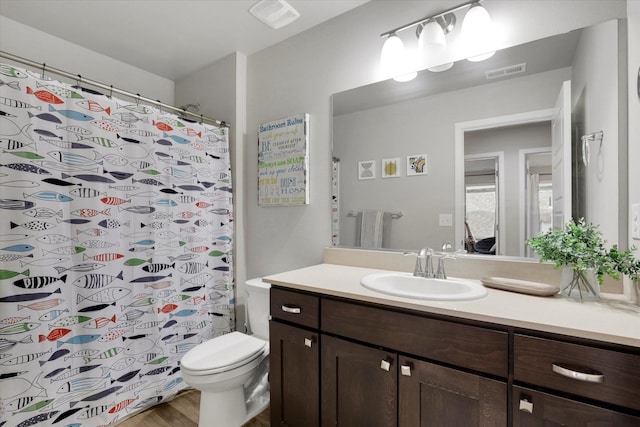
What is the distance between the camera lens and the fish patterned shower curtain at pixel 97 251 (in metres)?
1.38

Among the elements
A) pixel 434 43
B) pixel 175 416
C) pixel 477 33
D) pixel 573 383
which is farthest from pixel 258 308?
pixel 477 33

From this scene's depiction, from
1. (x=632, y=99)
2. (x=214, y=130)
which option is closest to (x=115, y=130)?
(x=214, y=130)

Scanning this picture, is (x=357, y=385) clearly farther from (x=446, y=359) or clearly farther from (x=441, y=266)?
(x=441, y=266)

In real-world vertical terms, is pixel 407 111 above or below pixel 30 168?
→ above

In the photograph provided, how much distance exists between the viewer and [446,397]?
3.30ft

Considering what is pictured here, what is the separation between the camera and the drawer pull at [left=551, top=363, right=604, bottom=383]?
79 centimetres

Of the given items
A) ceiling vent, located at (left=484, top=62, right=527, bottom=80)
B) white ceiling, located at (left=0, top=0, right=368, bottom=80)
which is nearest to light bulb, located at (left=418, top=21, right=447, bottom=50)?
ceiling vent, located at (left=484, top=62, right=527, bottom=80)

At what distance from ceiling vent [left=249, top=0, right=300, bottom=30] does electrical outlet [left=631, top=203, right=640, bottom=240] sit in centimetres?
194

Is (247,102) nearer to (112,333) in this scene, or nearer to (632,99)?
(112,333)

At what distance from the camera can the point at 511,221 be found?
1418 mm

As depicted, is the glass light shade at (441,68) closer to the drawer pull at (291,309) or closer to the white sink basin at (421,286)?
the white sink basin at (421,286)

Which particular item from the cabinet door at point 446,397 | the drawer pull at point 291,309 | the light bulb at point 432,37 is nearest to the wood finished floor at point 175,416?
the drawer pull at point 291,309

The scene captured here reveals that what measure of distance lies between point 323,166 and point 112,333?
1.58 meters

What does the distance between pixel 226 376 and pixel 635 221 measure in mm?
1820
